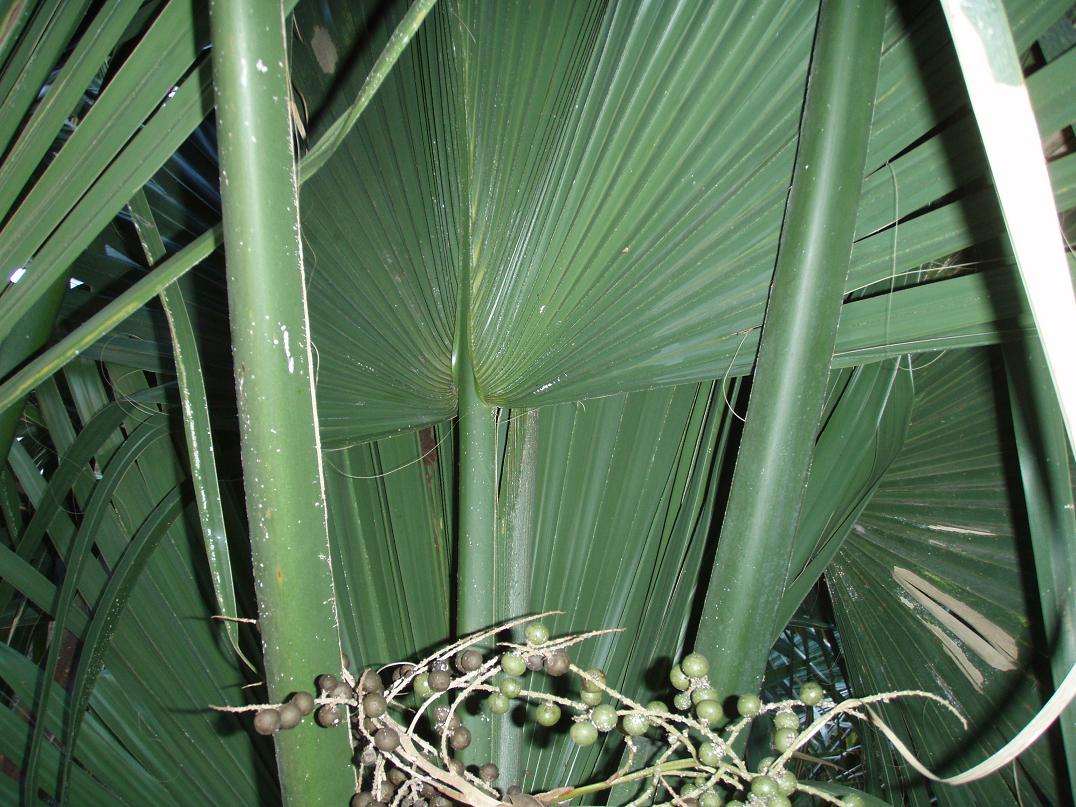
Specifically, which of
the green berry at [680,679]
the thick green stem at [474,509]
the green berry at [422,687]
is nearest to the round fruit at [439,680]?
the green berry at [422,687]

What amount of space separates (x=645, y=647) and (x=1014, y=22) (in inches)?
24.6

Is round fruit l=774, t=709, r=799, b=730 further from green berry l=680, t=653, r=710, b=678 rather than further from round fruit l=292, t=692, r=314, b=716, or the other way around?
round fruit l=292, t=692, r=314, b=716

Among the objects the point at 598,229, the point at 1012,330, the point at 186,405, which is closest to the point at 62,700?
the point at 186,405

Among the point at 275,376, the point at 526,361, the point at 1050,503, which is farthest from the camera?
the point at 526,361

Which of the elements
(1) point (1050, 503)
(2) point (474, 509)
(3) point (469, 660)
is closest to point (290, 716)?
(3) point (469, 660)

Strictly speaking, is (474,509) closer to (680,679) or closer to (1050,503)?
(680,679)

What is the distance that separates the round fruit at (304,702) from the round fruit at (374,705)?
0.03 meters

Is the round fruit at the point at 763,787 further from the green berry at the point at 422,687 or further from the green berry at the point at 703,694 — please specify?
the green berry at the point at 422,687

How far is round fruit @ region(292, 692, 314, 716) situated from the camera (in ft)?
1.33

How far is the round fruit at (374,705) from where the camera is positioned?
415mm

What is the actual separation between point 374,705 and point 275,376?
18 cm

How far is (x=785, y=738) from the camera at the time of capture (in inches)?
18.0

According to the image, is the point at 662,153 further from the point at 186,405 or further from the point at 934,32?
the point at 186,405

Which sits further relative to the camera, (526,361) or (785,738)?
(526,361)
